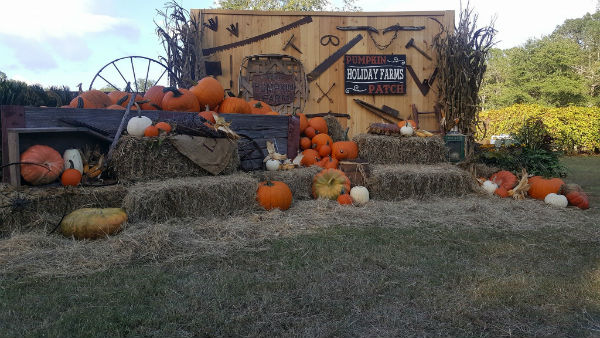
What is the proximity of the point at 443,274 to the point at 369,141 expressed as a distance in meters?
3.83

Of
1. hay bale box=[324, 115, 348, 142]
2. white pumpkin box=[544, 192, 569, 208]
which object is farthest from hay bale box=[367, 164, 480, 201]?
hay bale box=[324, 115, 348, 142]

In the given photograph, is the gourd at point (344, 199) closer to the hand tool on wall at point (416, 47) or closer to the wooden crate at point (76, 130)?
the wooden crate at point (76, 130)

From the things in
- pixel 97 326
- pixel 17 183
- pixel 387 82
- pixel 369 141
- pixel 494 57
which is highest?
pixel 494 57

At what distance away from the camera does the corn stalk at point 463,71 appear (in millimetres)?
7629

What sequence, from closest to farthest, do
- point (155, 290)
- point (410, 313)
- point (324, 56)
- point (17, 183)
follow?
point (410, 313) → point (155, 290) → point (17, 183) → point (324, 56)

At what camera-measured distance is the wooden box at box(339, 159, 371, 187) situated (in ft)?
19.8

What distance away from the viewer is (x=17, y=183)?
387cm

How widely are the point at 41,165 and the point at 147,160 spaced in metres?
0.93

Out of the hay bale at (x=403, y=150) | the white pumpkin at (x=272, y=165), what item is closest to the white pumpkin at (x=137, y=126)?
the white pumpkin at (x=272, y=165)

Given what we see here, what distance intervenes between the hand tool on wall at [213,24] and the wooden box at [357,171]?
12.2 ft

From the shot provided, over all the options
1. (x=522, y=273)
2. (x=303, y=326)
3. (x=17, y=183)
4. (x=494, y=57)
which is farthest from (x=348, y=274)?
(x=494, y=57)

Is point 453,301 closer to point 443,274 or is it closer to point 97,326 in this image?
point 443,274

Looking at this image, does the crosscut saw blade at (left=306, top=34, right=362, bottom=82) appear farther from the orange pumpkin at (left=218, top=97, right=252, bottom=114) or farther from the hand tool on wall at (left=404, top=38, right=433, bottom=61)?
the orange pumpkin at (left=218, top=97, right=252, bottom=114)

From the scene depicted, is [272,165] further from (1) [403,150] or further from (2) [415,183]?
(1) [403,150]
